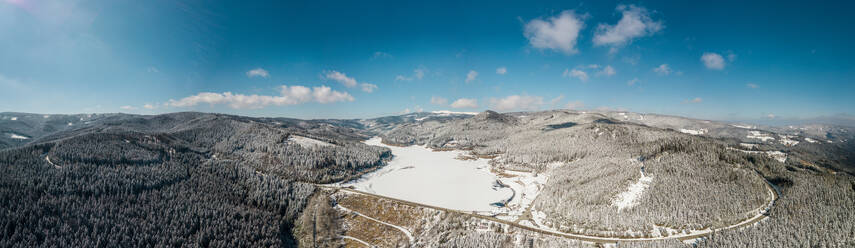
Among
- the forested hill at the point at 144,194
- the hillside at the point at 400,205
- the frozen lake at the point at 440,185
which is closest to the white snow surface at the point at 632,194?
the hillside at the point at 400,205

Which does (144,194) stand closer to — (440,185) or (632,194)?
(440,185)

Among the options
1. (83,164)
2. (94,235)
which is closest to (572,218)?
(94,235)

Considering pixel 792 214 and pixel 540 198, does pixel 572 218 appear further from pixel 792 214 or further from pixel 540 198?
pixel 792 214

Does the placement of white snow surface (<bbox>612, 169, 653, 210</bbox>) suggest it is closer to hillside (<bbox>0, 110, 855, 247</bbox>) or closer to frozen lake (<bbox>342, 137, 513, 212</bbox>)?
hillside (<bbox>0, 110, 855, 247</bbox>)

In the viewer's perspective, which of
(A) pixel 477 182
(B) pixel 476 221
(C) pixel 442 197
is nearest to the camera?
(B) pixel 476 221

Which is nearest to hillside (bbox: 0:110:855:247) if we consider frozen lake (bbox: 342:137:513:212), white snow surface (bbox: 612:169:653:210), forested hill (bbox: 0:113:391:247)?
forested hill (bbox: 0:113:391:247)

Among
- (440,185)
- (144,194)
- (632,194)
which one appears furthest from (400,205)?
(144,194)
